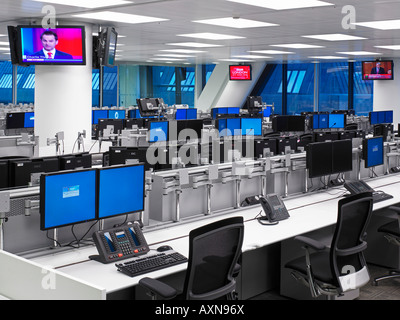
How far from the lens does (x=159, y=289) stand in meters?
2.99

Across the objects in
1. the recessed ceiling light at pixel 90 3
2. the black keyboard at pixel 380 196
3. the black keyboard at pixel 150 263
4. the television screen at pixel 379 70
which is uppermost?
the recessed ceiling light at pixel 90 3

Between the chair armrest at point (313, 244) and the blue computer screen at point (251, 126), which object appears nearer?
the chair armrest at point (313, 244)

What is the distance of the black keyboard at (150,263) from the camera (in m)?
3.32

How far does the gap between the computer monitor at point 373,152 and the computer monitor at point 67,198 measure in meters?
3.61

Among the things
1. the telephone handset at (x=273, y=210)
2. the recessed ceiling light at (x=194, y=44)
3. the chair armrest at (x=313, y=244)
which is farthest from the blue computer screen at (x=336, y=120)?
the chair armrest at (x=313, y=244)

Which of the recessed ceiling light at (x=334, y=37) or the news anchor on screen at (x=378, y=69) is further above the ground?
the recessed ceiling light at (x=334, y=37)

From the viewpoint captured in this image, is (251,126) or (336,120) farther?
(336,120)

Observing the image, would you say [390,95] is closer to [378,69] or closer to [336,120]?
[378,69]

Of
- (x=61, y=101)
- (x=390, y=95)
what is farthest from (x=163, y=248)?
(x=390, y=95)

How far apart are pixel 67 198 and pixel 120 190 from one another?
16.8 inches

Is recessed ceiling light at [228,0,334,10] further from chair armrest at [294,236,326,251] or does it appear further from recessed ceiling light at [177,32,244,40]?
chair armrest at [294,236,326,251]

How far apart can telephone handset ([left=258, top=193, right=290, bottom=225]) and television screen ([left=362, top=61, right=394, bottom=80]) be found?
1143 cm

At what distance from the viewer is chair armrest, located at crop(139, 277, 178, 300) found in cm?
296

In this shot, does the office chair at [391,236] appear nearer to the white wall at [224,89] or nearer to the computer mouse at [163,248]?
the computer mouse at [163,248]
